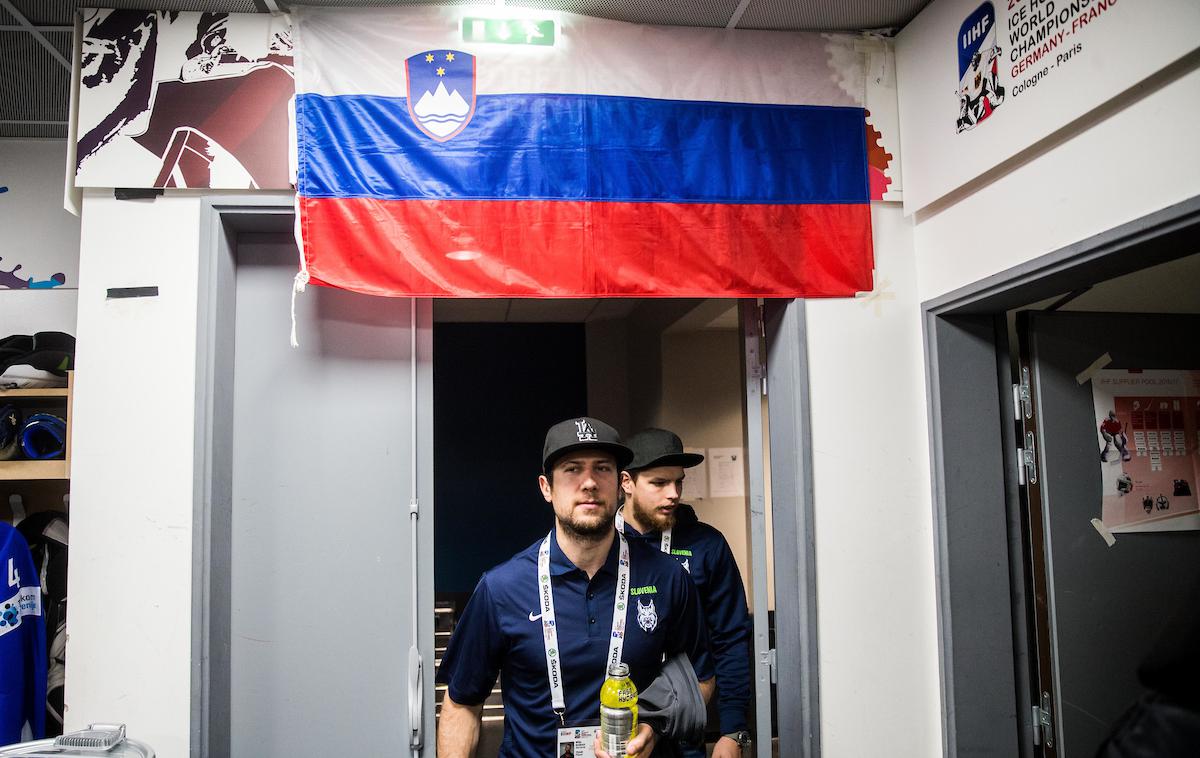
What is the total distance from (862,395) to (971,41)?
114 centimetres

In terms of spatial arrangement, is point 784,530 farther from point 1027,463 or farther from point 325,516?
point 325,516

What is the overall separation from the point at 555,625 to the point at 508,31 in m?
1.86

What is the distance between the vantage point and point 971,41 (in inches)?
88.5

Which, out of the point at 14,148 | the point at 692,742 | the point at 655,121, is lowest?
the point at 692,742

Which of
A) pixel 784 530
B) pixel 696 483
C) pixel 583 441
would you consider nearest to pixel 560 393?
pixel 696 483

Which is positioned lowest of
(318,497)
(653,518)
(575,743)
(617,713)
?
(575,743)

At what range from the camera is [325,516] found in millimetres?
2344

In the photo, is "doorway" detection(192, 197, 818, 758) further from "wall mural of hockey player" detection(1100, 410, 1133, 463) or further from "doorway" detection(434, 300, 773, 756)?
"doorway" detection(434, 300, 773, 756)

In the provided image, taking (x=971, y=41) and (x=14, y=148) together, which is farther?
(x=14, y=148)

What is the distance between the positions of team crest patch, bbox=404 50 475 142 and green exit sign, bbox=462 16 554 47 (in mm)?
100

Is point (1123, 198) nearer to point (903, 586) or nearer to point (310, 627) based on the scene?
point (903, 586)

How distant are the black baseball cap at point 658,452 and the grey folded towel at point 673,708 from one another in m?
0.90

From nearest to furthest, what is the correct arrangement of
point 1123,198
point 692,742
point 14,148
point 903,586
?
point 1123,198, point 692,742, point 903,586, point 14,148

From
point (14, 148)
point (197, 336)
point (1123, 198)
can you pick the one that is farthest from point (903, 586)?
point (14, 148)
